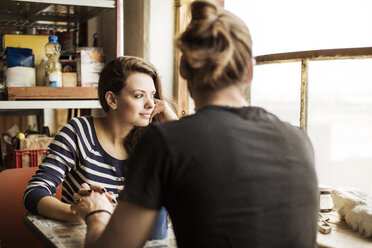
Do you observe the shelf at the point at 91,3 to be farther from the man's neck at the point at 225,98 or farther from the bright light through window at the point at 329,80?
the man's neck at the point at 225,98

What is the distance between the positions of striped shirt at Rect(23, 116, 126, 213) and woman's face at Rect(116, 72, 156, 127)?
16cm

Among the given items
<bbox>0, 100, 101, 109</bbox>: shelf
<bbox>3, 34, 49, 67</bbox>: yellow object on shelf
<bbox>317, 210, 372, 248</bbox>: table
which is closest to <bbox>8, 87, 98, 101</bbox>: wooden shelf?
<bbox>0, 100, 101, 109</bbox>: shelf

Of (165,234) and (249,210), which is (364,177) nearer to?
(165,234)

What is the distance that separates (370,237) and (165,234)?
0.65 m

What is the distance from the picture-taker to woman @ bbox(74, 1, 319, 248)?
812mm

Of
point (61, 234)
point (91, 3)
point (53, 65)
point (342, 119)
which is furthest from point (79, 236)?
point (91, 3)

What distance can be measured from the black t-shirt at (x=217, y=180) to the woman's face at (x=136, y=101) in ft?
3.16

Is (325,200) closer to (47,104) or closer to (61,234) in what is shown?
(61,234)

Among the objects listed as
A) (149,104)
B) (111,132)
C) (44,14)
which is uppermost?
(44,14)

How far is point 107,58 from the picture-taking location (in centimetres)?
272

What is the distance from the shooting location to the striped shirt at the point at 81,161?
1679mm

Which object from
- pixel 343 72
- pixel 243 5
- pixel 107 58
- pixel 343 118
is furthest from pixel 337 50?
pixel 107 58

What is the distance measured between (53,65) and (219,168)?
6.11 feet

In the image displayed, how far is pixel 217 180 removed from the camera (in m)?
0.81
